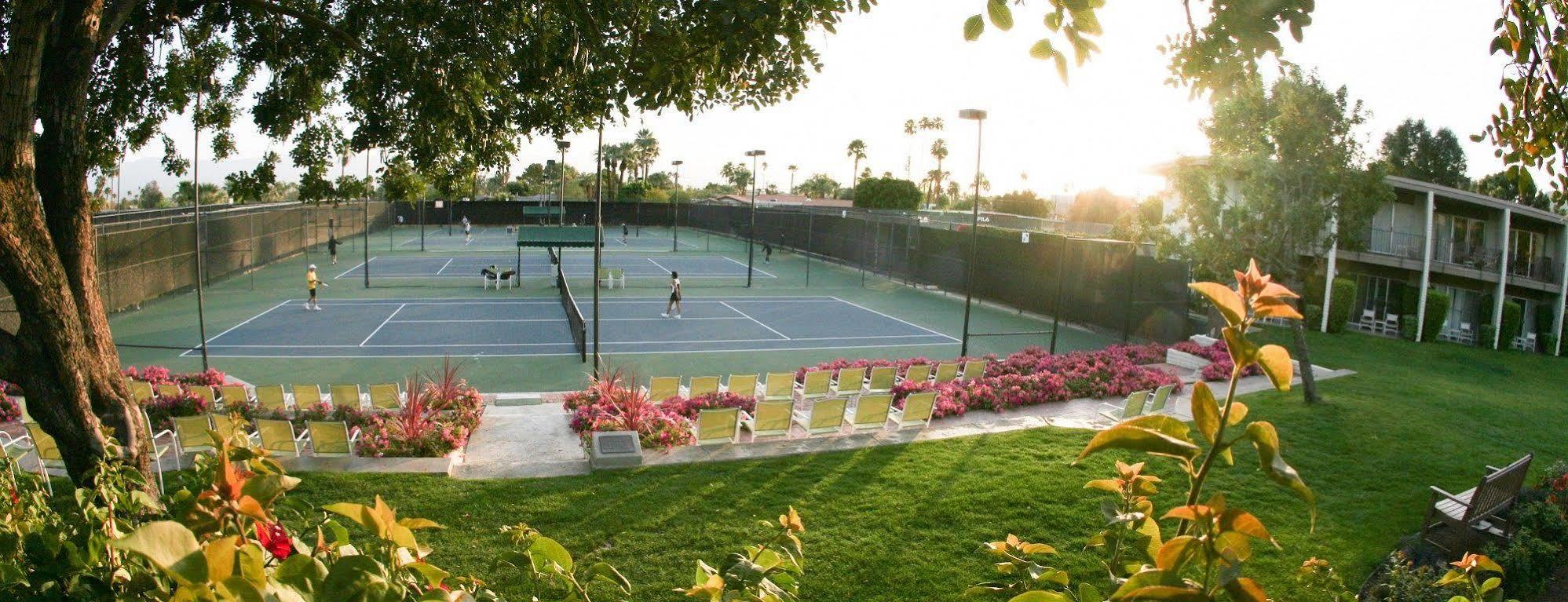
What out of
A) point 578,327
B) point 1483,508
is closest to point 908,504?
point 1483,508

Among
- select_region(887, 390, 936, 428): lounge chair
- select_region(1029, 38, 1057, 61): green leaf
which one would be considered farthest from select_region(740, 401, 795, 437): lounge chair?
select_region(1029, 38, 1057, 61): green leaf

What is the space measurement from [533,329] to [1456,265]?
106 ft

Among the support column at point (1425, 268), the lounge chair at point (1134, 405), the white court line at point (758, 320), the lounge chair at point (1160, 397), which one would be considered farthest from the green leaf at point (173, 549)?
the support column at point (1425, 268)

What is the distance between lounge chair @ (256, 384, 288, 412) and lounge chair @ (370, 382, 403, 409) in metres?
1.26

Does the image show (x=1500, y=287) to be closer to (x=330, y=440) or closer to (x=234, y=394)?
(x=330, y=440)

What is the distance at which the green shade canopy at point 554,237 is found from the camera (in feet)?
127

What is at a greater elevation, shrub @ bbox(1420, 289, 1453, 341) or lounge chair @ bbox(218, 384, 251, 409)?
shrub @ bbox(1420, 289, 1453, 341)

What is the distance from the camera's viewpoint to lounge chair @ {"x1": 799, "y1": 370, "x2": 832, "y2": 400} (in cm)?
1719

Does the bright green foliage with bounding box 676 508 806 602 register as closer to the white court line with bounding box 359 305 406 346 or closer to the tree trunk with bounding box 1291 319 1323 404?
the tree trunk with bounding box 1291 319 1323 404

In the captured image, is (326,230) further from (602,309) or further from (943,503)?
(943,503)

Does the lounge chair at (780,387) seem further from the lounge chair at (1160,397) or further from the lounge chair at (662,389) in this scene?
the lounge chair at (1160,397)

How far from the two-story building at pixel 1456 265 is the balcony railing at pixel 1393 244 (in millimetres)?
28

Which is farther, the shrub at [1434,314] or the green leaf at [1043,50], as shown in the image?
the shrub at [1434,314]

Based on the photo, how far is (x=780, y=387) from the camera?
55.3 ft
